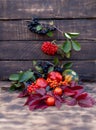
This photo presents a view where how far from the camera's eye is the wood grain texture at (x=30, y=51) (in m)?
1.57

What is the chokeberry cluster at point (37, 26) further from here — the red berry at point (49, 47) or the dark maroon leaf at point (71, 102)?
the dark maroon leaf at point (71, 102)

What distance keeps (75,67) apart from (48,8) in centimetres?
30

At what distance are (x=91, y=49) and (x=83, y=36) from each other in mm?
71

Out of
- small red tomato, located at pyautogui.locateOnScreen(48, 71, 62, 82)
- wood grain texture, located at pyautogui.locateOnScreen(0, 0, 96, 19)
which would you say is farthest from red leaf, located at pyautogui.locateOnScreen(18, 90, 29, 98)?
wood grain texture, located at pyautogui.locateOnScreen(0, 0, 96, 19)

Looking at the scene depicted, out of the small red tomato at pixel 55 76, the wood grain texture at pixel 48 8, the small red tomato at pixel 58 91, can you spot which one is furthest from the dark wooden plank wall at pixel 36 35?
the small red tomato at pixel 58 91

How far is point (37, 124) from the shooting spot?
43.7 inches

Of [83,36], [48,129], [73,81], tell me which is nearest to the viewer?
[48,129]

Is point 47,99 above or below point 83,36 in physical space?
below

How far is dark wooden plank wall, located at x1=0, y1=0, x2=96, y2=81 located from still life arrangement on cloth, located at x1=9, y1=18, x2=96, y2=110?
0.11ft

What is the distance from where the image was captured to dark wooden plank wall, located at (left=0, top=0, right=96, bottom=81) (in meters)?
1.54

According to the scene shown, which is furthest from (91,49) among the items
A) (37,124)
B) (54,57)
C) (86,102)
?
(37,124)

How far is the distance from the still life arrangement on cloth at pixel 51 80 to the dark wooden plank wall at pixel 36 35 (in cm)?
3

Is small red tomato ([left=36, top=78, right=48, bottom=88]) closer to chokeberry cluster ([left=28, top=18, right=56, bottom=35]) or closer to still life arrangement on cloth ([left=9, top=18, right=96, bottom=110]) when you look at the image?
still life arrangement on cloth ([left=9, top=18, right=96, bottom=110])

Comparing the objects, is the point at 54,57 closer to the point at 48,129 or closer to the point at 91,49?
the point at 91,49
